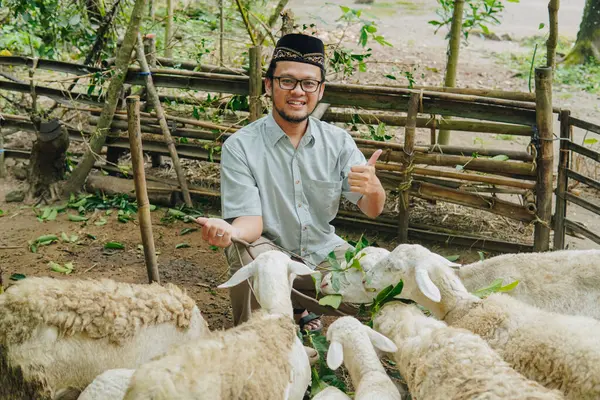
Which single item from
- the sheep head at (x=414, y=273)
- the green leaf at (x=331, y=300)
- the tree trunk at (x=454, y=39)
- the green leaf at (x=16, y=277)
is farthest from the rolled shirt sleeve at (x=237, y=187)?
the tree trunk at (x=454, y=39)

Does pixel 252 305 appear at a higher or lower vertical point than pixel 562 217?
lower

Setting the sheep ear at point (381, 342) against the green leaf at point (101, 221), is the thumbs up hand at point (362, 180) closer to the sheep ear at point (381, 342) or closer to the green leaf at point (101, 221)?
the sheep ear at point (381, 342)

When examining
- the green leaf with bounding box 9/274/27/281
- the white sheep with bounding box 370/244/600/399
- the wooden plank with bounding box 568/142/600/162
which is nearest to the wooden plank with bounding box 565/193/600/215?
the wooden plank with bounding box 568/142/600/162

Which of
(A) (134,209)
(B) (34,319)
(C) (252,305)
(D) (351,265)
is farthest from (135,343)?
(A) (134,209)

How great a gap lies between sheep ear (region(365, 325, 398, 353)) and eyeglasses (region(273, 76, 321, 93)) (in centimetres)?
166

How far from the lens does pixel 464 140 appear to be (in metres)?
9.14

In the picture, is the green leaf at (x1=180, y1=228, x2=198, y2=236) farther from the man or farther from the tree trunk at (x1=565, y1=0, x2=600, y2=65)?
the tree trunk at (x1=565, y1=0, x2=600, y2=65)

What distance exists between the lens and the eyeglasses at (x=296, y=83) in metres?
4.04

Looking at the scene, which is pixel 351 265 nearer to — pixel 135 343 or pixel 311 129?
pixel 311 129

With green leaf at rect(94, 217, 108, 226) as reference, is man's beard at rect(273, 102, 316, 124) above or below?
above

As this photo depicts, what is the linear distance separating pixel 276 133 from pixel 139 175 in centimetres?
97

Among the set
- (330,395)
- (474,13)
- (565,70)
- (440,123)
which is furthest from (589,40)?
(330,395)

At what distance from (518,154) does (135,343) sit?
14.0ft

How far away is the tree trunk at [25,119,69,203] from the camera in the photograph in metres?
6.70
